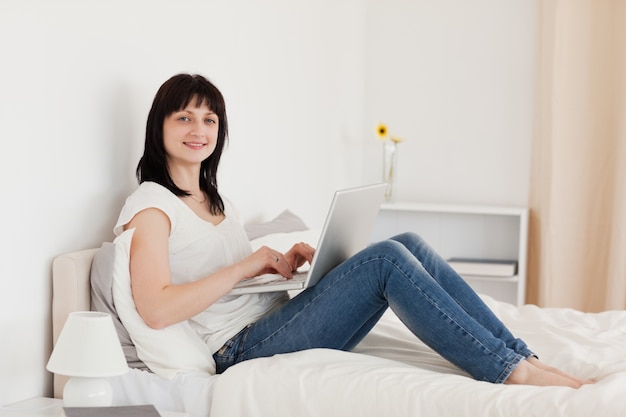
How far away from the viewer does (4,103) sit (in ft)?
5.79

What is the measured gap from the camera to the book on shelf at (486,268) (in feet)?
12.7

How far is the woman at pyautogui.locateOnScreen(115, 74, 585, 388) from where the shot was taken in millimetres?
1862

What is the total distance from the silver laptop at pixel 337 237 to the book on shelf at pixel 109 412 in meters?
0.41

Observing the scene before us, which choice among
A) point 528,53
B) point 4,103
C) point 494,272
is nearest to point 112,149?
point 4,103

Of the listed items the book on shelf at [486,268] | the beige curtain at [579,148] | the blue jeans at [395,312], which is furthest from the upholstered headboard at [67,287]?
the beige curtain at [579,148]

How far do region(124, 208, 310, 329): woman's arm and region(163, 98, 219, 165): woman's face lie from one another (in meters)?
0.23

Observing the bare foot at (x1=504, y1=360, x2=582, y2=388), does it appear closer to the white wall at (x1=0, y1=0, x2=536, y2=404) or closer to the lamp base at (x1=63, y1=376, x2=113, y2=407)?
the lamp base at (x1=63, y1=376, x2=113, y2=407)

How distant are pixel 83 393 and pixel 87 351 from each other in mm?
90

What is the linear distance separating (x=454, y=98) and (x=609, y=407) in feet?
9.03

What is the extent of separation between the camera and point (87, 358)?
1598 mm

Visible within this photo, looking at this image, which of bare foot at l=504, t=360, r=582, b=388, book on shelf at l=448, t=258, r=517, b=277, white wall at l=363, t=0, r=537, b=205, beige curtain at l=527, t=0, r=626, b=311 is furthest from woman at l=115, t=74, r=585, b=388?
white wall at l=363, t=0, r=537, b=205

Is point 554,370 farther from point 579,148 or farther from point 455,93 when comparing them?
point 455,93

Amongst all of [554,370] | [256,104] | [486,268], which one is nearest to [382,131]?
[486,268]

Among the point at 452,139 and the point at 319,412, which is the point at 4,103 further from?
the point at 452,139
